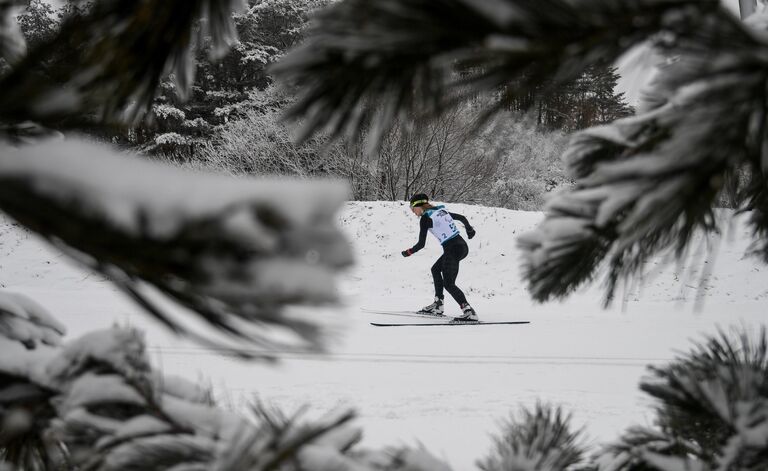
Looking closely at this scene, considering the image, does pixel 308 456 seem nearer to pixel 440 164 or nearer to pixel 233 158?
pixel 440 164

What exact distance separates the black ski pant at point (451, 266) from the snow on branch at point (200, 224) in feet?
24.9

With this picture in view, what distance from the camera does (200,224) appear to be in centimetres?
36

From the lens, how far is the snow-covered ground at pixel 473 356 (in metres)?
3.18

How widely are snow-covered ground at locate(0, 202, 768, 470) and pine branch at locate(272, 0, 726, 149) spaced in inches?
8.8

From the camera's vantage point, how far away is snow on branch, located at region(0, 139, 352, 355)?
0.36 metres

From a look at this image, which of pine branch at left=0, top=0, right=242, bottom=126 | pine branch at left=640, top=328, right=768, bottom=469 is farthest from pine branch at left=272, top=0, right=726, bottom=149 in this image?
pine branch at left=640, top=328, right=768, bottom=469

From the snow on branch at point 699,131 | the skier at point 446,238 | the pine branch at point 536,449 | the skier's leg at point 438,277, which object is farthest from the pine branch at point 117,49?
the skier's leg at point 438,277

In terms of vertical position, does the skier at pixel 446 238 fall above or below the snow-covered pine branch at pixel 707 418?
above

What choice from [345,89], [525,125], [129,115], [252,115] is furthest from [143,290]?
[252,115]

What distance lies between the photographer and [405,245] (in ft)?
50.0

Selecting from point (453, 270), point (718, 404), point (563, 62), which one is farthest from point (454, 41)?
point (453, 270)

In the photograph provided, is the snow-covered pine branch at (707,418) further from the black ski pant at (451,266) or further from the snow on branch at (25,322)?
the black ski pant at (451,266)

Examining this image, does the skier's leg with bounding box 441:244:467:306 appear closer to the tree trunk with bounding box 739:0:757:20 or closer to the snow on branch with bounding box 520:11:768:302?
the tree trunk with bounding box 739:0:757:20

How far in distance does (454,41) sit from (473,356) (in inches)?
213
